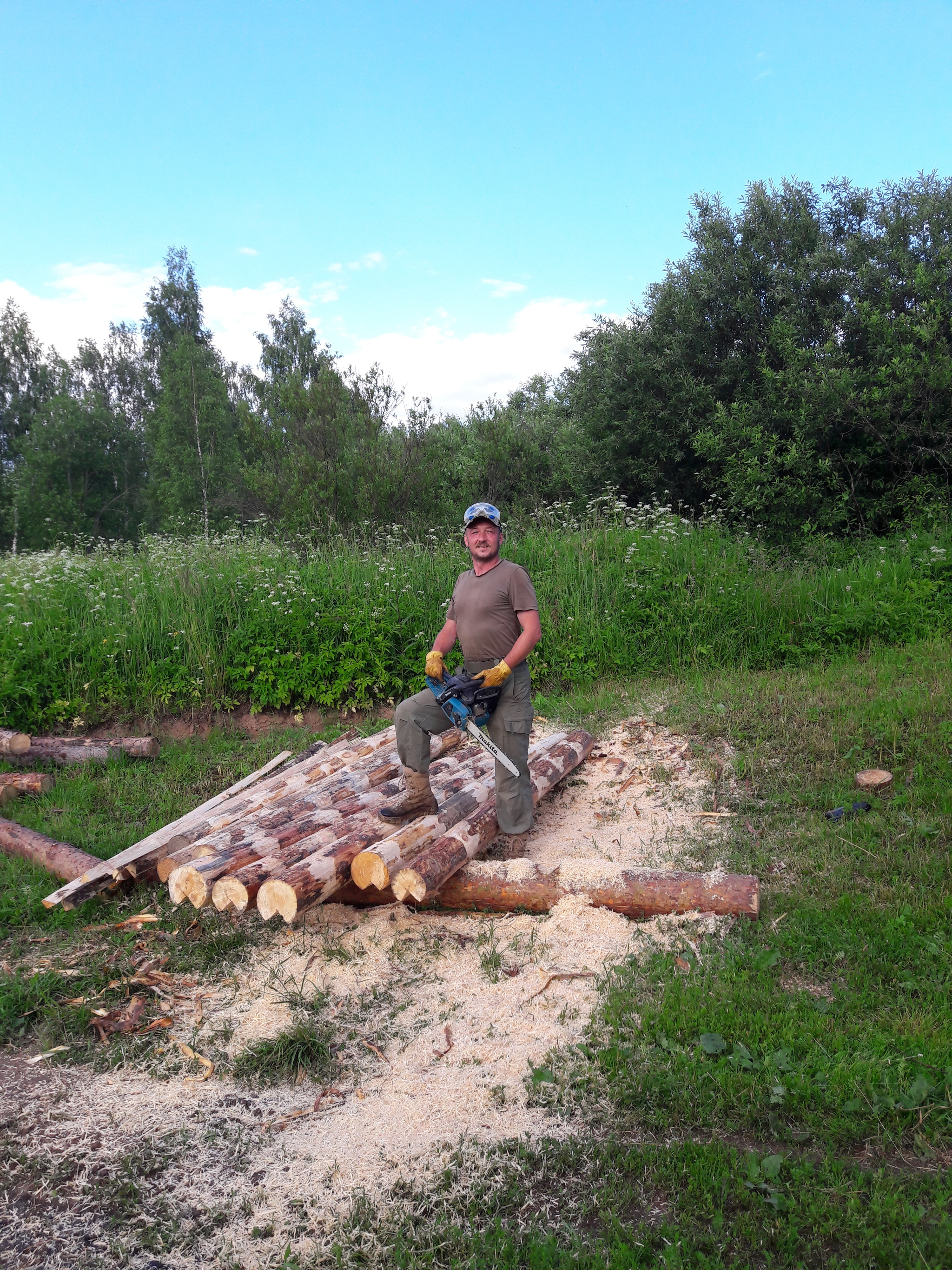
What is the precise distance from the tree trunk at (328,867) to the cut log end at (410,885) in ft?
1.04

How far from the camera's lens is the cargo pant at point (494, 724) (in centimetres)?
507

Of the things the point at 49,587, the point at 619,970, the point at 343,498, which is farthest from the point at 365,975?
the point at 343,498

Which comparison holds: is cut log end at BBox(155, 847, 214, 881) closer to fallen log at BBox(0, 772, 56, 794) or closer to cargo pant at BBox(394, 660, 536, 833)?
cargo pant at BBox(394, 660, 536, 833)

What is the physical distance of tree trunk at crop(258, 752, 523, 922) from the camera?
4.26 meters

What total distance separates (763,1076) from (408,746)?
2.71 m

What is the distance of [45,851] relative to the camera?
18.9ft

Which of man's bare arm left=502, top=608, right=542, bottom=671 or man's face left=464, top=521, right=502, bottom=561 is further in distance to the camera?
man's face left=464, top=521, right=502, bottom=561

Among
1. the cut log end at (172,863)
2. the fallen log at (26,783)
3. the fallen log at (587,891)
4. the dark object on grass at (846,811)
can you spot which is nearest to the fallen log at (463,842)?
the fallen log at (587,891)

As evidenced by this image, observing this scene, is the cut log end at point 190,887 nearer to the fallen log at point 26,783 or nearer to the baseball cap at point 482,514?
the baseball cap at point 482,514

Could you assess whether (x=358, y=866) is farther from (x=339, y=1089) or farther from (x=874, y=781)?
(x=874, y=781)

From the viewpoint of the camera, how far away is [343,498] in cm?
1802

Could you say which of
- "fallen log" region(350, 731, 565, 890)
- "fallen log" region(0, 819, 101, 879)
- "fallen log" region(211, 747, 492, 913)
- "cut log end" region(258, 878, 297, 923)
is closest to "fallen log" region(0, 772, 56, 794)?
"fallen log" region(0, 819, 101, 879)

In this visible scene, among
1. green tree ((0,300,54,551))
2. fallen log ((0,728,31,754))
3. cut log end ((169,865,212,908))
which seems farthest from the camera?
green tree ((0,300,54,551))

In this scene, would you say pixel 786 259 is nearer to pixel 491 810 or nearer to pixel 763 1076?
pixel 491 810
